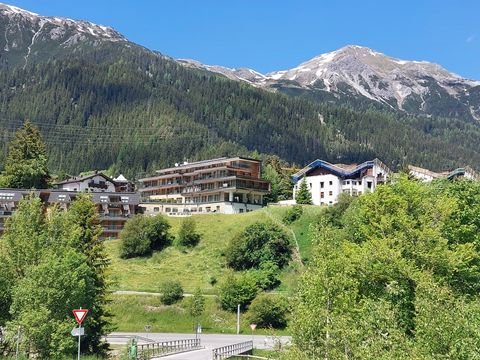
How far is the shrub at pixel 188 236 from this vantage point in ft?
288

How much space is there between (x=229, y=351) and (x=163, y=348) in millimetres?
4782

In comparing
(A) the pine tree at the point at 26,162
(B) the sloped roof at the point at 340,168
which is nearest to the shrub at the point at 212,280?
(A) the pine tree at the point at 26,162

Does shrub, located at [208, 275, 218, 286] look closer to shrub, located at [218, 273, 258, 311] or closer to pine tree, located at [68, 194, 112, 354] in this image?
shrub, located at [218, 273, 258, 311]

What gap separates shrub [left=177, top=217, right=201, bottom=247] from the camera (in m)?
87.7

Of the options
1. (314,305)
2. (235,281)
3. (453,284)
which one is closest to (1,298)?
(314,305)

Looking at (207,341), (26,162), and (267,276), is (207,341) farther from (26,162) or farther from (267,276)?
(26,162)

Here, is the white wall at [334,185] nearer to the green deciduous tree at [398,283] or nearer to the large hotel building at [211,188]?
the large hotel building at [211,188]

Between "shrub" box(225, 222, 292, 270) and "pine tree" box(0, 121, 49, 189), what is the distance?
40973 mm

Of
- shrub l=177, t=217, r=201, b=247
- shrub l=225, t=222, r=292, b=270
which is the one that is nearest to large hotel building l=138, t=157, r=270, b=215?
shrub l=177, t=217, r=201, b=247

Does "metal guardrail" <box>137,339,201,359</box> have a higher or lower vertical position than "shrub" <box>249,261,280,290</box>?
lower

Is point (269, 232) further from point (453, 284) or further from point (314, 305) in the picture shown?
point (314, 305)

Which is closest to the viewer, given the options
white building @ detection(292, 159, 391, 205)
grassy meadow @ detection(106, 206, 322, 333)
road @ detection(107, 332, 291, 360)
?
road @ detection(107, 332, 291, 360)

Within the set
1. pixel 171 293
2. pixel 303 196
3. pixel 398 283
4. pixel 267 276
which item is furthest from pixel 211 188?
pixel 398 283

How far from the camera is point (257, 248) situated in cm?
8081
